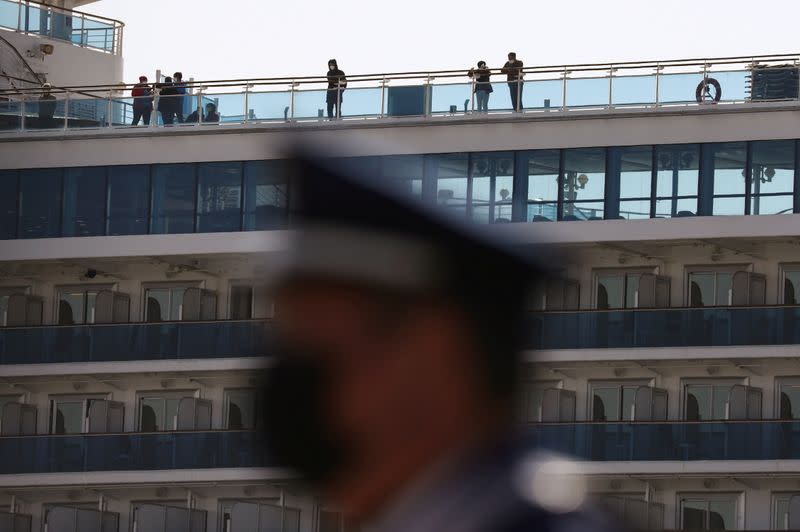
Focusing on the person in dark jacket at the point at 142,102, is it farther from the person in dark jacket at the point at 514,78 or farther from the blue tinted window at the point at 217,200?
the person in dark jacket at the point at 514,78

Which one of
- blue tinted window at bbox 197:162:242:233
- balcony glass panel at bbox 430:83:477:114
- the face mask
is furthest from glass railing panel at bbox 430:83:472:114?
the face mask

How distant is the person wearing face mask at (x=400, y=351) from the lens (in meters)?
2.36

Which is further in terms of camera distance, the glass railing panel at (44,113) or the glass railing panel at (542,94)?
the glass railing panel at (44,113)

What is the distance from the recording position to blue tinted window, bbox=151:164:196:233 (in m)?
55.1

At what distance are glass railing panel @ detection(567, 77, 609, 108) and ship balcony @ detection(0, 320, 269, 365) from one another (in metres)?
9.81

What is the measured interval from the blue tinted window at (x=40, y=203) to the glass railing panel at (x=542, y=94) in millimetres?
11628

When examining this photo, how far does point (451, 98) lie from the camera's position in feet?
173

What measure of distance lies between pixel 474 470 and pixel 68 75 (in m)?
60.4

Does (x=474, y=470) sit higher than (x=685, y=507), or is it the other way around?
(x=474, y=470)

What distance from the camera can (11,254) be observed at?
5512 centimetres

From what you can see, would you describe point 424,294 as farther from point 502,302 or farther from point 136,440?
point 136,440

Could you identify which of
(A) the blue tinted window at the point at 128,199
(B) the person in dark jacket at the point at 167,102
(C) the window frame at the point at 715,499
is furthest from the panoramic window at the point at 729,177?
(A) the blue tinted window at the point at 128,199

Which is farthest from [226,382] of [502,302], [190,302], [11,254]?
[502,302]

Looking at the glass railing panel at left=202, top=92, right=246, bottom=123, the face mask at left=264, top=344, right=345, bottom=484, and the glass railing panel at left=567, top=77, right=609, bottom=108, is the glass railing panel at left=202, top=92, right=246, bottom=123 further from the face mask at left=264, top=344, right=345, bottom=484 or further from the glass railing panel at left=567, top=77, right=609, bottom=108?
the face mask at left=264, top=344, right=345, bottom=484
